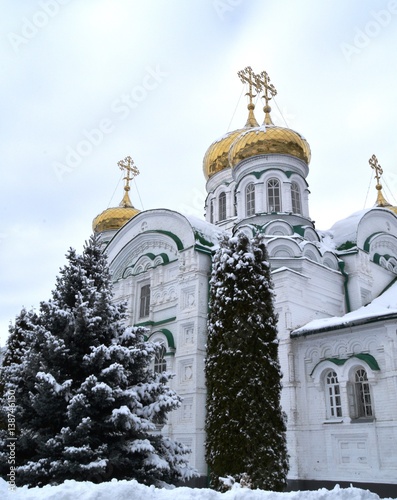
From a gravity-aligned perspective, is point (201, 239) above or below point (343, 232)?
below

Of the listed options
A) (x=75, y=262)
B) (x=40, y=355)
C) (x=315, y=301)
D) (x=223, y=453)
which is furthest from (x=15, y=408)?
(x=315, y=301)

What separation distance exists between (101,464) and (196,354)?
6.06 meters

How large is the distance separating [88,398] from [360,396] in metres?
6.47

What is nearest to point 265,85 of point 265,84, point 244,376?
point 265,84

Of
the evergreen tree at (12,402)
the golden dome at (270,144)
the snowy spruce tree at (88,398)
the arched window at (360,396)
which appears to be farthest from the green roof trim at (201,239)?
the evergreen tree at (12,402)

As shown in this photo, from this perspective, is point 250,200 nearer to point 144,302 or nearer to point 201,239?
point 201,239

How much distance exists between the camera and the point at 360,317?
11383mm

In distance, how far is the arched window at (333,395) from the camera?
11.5 m

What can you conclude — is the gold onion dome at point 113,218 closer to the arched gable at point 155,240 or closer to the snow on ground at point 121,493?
the arched gable at point 155,240

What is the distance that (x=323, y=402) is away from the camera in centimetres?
1170

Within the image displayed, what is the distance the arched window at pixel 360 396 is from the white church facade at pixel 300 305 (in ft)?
0.07

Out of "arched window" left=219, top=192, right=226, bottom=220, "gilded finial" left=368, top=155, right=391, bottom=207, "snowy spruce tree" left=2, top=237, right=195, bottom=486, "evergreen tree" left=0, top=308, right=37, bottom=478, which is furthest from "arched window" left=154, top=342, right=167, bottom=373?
"gilded finial" left=368, top=155, right=391, bottom=207

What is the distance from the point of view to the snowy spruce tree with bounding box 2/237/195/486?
739 cm

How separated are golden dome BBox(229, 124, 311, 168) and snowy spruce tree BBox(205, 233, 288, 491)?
7041 mm
